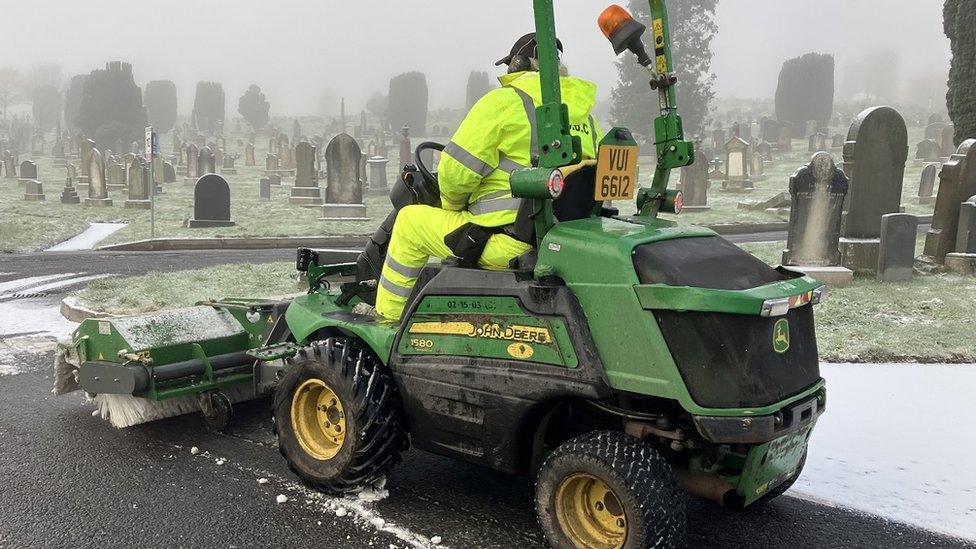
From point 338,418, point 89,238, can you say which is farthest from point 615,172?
point 89,238

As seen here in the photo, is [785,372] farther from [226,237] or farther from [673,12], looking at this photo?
[673,12]

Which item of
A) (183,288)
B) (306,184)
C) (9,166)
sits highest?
(9,166)

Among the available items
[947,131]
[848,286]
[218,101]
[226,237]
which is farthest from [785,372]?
[218,101]

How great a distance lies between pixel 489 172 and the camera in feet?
11.0

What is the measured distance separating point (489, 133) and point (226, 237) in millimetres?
12924

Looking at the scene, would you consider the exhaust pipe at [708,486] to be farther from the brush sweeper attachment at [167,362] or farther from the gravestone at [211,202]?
the gravestone at [211,202]

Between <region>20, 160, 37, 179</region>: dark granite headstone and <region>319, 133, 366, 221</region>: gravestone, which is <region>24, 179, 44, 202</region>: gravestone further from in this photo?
<region>319, 133, 366, 221</region>: gravestone

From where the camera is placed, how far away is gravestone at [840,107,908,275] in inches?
420

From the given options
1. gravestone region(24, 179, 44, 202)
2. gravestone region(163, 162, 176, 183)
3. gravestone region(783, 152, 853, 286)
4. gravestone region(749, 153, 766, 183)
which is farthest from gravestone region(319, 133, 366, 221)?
gravestone region(749, 153, 766, 183)

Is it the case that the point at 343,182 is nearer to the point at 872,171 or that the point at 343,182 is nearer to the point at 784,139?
the point at 872,171

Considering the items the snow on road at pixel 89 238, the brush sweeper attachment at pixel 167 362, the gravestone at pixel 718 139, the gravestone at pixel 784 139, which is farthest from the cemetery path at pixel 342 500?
the gravestone at pixel 784 139

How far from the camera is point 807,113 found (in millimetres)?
49781

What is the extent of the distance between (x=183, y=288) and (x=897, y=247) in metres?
9.00

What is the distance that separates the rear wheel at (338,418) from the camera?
340 cm
